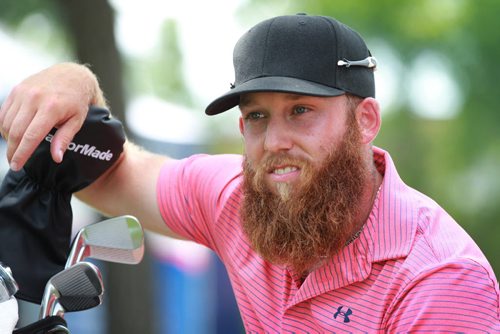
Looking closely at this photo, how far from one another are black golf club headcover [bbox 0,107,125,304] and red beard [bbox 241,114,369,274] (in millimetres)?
631

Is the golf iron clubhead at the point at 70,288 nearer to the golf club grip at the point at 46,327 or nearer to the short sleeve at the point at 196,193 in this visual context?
the golf club grip at the point at 46,327

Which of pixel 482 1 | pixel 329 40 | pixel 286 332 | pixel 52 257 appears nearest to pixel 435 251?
pixel 286 332

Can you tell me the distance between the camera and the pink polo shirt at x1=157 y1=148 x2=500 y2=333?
2.81 metres

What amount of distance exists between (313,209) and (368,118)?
42cm

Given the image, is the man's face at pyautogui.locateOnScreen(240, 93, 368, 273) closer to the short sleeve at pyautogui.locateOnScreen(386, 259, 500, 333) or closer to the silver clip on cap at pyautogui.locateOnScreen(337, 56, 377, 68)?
the silver clip on cap at pyautogui.locateOnScreen(337, 56, 377, 68)

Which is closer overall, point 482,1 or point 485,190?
point 482,1

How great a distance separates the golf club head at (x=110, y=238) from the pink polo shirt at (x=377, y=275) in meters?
0.61

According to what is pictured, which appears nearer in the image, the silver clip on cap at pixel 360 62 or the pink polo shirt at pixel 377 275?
the pink polo shirt at pixel 377 275

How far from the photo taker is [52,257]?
3312mm

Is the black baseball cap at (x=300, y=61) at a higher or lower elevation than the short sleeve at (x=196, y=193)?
higher

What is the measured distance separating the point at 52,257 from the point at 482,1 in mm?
10252

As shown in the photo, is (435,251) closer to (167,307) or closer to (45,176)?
(45,176)

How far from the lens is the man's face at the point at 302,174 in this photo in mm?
3168

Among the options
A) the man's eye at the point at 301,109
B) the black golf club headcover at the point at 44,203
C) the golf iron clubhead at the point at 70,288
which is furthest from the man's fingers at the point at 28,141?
the man's eye at the point at 301,109
